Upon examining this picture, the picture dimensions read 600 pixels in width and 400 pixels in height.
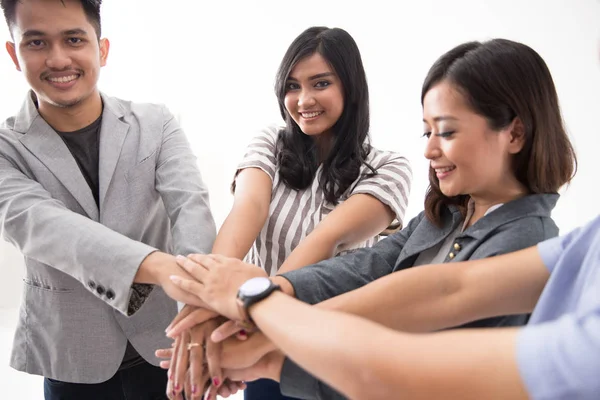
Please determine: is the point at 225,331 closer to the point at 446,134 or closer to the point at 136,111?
the point at 446,134

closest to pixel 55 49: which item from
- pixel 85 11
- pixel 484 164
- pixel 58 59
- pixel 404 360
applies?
pixel 58 59

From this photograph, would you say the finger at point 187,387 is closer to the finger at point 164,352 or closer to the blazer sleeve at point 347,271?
the finger at point 164,352

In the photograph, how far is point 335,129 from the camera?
1.88m

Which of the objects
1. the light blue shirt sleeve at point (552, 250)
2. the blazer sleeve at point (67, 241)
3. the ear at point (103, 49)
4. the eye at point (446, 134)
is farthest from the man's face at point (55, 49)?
the light blue shirt sleeve at point (552, 250)

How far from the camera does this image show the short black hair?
4.96 feet

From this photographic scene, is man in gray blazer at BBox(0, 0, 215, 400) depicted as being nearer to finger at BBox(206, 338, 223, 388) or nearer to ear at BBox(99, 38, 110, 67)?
ear at BBox(99, 38, 110, 67)

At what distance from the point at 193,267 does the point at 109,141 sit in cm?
48

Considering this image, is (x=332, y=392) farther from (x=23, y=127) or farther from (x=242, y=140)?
(x=242, y=140)

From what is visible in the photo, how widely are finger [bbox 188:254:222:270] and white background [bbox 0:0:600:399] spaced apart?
2.25m

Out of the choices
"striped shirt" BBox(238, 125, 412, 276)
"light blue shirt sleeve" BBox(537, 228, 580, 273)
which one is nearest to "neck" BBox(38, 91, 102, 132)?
"striped shirt" BBox(238, 125, 412, 276)

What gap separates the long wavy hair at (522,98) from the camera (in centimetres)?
121

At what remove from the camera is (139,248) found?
1419mm

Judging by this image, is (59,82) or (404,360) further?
(59,82)

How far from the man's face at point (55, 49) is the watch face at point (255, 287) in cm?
78
